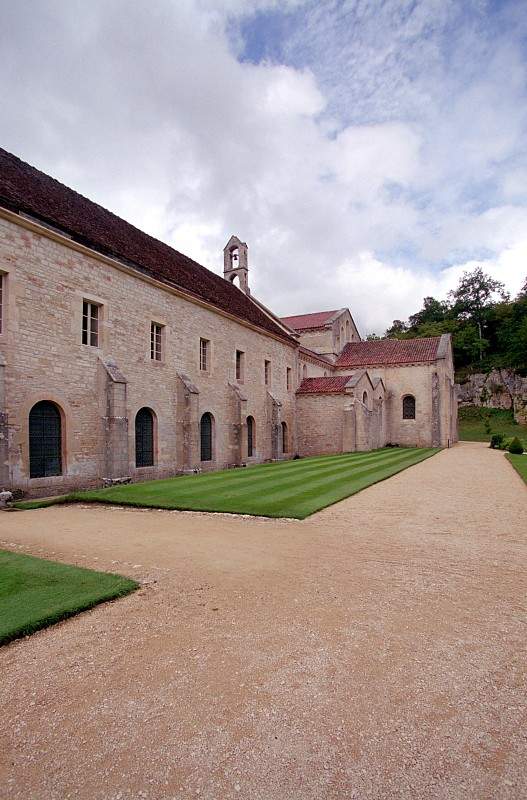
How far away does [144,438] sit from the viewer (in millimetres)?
16594

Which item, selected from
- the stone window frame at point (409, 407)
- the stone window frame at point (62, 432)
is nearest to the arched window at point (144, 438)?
the stone window frame at point (62, 432)

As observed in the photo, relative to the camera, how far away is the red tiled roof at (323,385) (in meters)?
28.4

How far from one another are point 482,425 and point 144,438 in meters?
42.6

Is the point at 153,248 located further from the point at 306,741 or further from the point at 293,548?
the point at 306,741

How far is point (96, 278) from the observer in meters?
14.8

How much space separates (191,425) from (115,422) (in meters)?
4.05

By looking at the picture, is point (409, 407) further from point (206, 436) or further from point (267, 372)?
point (206, 436)

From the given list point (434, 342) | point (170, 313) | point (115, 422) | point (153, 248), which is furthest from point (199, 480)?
point (434, 342)

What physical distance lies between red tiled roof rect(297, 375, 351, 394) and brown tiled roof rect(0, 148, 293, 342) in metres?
7.48

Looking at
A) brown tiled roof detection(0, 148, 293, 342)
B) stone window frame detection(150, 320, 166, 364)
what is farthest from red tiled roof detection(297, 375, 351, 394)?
stone window frame detection(150, 320, 166, 364)

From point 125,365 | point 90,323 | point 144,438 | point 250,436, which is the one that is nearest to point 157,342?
Answer: point 125,365

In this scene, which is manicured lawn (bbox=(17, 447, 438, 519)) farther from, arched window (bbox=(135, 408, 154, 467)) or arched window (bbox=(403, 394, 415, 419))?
arched window (bbox=(403, 394, 415, 419))

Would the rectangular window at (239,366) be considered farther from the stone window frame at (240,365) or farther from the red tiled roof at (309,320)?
the red tiled roof at (309,320)

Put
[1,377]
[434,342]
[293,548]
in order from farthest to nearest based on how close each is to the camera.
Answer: [434,342] < [1,377] < [293,548]
